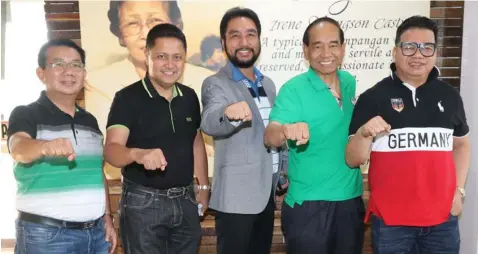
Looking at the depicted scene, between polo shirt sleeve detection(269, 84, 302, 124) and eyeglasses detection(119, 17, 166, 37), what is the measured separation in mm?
1216

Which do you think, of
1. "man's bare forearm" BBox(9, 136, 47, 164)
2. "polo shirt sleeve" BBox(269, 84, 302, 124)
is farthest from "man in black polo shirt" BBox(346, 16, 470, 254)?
"man's bare forearm" BBox(9, 136, 47, 164)

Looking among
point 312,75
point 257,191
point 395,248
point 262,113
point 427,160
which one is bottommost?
point 395,248

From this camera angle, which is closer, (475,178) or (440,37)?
(475,178)

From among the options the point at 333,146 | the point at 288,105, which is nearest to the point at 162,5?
the point at 288,105

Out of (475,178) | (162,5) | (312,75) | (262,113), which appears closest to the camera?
(312,75)

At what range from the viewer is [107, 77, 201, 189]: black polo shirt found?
1.96m

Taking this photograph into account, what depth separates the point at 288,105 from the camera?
191 centimetres

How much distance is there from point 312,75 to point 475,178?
4.25ft

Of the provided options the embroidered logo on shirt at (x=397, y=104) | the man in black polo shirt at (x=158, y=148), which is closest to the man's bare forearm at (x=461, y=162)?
the embroidered logo on shirt at (x=397, y=104)

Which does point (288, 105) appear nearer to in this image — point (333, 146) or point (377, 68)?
point (333, 146)

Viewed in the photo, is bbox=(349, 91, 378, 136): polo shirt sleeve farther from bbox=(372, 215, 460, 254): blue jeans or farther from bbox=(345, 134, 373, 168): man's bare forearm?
bbox=(372, 215, 460, 254): blue jeans

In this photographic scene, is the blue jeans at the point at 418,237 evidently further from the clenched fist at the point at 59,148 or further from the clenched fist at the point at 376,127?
the clenched fist at the point at 59,148

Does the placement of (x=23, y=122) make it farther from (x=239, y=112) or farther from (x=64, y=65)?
(x=239, y=112)

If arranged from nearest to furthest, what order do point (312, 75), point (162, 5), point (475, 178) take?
point (312, 75), point (475, 178), point (162, 5)
